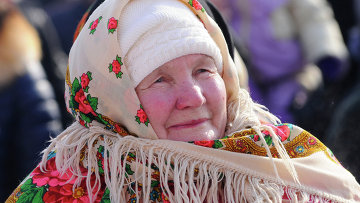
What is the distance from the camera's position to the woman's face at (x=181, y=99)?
251 centimetres

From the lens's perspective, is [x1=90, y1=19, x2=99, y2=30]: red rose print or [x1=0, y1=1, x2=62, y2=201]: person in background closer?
[x1=90, y1=19, x2=99, y2=30]: red rose print

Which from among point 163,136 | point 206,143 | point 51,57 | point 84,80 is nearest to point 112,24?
point 84,80

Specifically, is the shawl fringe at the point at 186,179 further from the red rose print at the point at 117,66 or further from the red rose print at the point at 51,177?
the red rose print at the point at 117,66

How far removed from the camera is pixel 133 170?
250 centimetres

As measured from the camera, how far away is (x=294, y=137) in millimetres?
2629

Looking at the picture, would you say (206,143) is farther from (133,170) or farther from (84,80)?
(84,80)

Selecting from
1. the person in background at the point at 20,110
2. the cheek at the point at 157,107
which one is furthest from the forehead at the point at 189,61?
the person in background at the point at 20,110

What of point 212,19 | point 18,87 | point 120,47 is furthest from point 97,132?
point 18,87

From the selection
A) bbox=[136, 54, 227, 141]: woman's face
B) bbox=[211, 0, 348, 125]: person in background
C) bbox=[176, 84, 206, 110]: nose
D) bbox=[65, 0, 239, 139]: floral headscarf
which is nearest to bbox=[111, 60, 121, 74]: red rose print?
bbox=[65, 0, 239, 139]: floral headscarf

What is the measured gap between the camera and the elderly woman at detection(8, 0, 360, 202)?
2.48 meters

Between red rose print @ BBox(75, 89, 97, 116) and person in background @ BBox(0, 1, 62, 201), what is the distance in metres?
1.58

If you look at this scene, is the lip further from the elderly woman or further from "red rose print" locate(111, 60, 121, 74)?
"red rose print" locate(111, 60, 121, 74)

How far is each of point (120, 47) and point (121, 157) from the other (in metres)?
0.42

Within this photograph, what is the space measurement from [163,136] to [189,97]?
0.60ft
